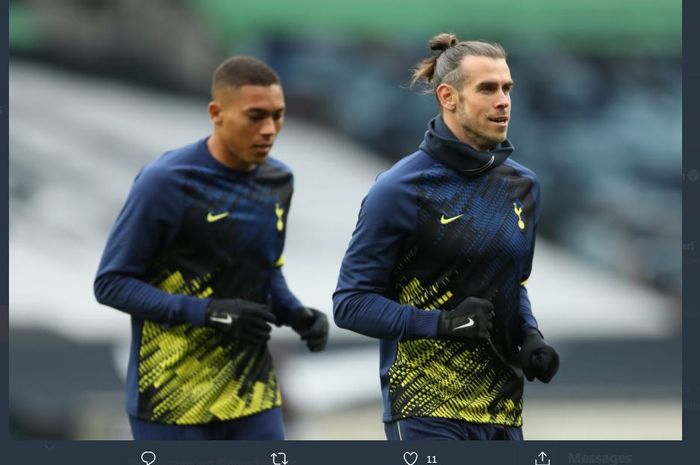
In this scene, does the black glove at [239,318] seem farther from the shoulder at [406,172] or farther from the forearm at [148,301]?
the shoulder at [406,172]

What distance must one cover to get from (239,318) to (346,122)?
11.0m

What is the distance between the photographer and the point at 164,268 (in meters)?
5.48

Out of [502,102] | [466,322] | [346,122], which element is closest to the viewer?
[466,322]

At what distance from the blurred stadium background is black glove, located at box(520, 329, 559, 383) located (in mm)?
10129

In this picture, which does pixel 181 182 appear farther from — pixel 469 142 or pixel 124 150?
pixel 124 150

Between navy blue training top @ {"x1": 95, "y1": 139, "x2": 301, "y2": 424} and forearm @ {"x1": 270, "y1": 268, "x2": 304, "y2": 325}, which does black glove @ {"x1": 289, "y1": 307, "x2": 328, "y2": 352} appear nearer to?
forearm @ {"x1": 270, "y1": 268, "x2": 304, "y2": 325}

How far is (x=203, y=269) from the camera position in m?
5.46

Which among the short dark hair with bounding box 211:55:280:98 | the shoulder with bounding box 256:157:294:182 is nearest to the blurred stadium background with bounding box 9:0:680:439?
the shoulder with bounding box 256:157:294:182

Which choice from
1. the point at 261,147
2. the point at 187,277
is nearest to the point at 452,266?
the point at 261,147

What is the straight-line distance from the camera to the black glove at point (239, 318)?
5223mm

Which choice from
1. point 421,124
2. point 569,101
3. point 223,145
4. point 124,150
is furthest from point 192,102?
point 223,145

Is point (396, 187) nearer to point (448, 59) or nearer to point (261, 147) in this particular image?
point (448, 59)

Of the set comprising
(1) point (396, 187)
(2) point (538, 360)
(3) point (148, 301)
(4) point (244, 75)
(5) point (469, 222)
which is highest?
(4) point (244, 75)

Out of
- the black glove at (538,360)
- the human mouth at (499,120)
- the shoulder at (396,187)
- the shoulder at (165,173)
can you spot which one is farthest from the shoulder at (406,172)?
the shoulder at (165,173)
